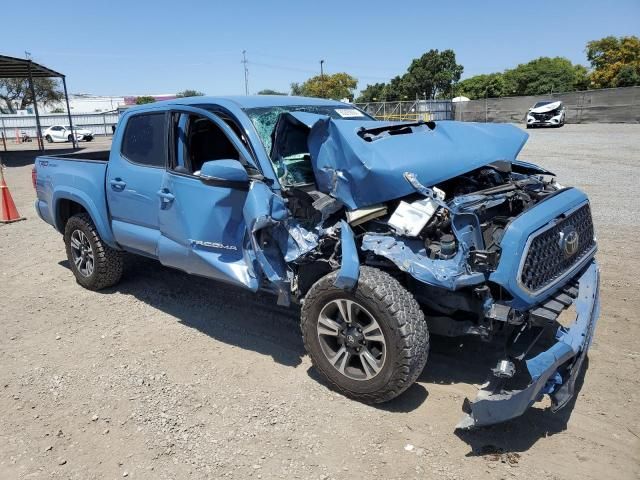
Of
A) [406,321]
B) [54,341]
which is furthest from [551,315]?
[54,341]

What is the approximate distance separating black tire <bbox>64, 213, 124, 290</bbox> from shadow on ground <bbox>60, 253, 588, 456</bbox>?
0.67ft

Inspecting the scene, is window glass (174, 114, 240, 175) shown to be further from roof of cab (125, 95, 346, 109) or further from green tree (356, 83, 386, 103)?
green tree (356, 83, 386, 103)

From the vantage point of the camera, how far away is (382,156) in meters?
3.38

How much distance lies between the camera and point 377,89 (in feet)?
295

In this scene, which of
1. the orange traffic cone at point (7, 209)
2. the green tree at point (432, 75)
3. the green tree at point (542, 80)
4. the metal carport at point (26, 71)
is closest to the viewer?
the orange traffic cone at point (7, 209)

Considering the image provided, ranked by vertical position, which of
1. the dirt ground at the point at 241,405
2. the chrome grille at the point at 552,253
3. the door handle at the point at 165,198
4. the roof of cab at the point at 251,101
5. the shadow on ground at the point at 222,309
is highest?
the roof of cab at the point at 251,101

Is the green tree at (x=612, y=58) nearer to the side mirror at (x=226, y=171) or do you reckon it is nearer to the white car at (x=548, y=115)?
the white car at (x=548, y=115)

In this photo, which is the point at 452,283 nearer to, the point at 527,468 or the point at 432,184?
the point at 432,184

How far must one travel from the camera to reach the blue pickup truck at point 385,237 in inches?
119

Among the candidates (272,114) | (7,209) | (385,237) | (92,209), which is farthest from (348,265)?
(7,209)

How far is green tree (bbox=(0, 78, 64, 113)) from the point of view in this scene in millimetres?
55594

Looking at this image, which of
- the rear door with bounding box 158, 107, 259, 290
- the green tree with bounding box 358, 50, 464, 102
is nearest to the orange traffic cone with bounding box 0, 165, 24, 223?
the rear door with bounding box 158, 107, 259, 290

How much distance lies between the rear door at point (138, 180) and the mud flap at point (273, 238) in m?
1.35

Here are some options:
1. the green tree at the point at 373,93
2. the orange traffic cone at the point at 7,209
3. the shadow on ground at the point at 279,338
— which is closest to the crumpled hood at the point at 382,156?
the shadow on ground at the point at 279,338
